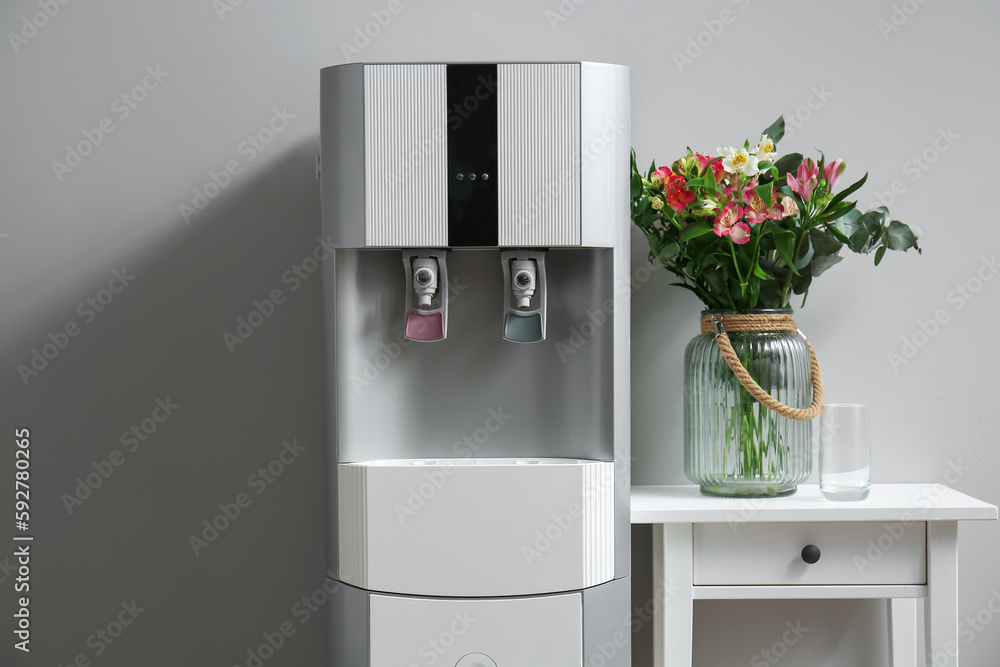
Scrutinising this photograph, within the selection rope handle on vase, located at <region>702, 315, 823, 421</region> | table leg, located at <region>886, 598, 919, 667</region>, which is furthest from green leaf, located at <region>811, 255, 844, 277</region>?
table leg, located at <region>886, 598, 919, 667</region>

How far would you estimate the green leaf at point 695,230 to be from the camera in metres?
1.28

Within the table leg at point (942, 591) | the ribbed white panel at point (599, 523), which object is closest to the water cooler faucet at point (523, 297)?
the ribbed white panel at point (599, 523)

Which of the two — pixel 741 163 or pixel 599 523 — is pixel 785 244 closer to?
pixel 741 163

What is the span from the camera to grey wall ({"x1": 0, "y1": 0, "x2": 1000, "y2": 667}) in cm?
151

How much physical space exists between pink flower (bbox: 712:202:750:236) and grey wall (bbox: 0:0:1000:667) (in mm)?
261

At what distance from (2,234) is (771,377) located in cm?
147

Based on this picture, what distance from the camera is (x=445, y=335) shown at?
47.3 inches

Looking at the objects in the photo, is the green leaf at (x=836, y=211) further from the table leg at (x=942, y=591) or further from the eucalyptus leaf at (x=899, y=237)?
the table leg at (x=942, y=591)

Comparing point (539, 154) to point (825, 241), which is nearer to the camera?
point (539, 154)

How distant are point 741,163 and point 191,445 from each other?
3.71ft

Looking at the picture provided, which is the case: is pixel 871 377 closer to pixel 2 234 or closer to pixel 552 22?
pixel 552 22

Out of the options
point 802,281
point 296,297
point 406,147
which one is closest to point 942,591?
point 802,281

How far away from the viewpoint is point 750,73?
59.6 inches

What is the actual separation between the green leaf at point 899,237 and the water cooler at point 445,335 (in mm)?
497
